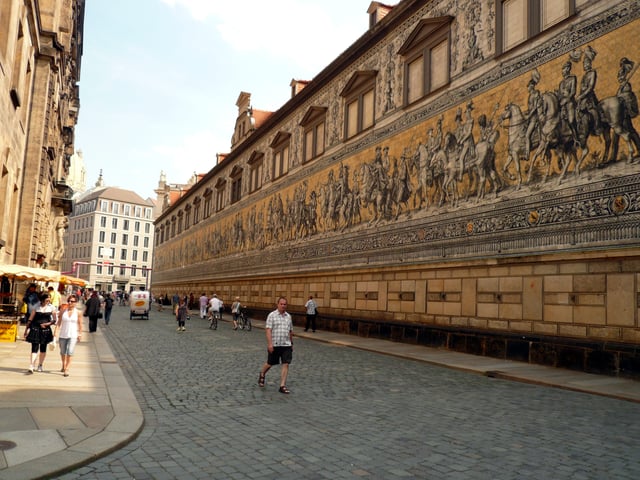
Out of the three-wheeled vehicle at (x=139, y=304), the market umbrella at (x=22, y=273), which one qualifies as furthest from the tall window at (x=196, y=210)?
the market umbrella at (x=22, y=273)

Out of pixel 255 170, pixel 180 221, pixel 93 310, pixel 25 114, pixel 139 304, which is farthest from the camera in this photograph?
pixel 180 221

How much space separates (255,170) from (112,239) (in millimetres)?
69476

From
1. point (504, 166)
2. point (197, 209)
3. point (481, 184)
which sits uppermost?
point (197, 209)

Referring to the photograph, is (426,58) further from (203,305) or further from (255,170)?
(203,305)

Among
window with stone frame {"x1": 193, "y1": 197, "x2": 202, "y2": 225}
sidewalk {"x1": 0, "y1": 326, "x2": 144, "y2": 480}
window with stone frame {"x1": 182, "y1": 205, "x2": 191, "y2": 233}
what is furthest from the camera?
window with stone frame {"x1": 182, "y1": 205, "x2": 191, "y2": 233}

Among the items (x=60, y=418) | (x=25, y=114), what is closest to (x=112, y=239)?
(x=25, y=114)

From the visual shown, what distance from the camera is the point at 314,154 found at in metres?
27.4

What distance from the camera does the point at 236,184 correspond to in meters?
41.2

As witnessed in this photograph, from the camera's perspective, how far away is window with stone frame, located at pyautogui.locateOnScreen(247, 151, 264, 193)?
35.6m

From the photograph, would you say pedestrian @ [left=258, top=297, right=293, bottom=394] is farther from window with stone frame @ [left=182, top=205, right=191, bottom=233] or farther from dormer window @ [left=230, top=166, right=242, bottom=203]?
window with stone frame @ [left=182, top=205, right=191, bottom=233]

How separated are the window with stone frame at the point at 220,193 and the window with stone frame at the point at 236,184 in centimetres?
244

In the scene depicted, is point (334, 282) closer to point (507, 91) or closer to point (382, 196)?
point (382, 196)

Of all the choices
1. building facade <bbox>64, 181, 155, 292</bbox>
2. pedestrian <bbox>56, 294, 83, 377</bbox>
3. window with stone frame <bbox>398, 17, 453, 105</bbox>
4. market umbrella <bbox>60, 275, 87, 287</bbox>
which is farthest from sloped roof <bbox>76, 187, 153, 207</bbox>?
pedestrian <bbox>56, 294, 83, 377</bbox>

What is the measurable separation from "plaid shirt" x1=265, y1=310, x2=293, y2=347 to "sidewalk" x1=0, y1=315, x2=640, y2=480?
7.99 feet
